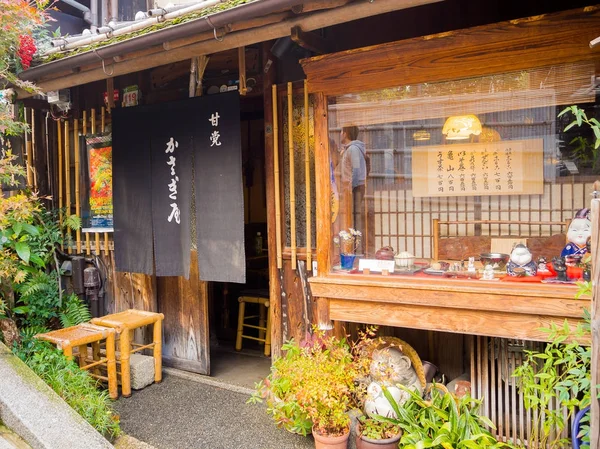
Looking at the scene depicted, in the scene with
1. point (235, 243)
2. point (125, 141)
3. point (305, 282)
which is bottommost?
point (305, 282)

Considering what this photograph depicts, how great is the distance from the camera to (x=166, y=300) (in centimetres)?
718

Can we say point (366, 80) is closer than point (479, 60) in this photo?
No

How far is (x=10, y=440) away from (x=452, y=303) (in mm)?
4061

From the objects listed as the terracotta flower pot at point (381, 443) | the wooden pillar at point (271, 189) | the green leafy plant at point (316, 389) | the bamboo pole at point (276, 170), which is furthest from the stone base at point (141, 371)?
the terracotta flower pot at point (381, 443)

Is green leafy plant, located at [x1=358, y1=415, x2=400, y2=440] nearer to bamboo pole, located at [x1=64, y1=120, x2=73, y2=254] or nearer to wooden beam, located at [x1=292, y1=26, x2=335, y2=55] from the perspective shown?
wooden beam, located at [x1=292, y1=26, x2=335, y2=55]

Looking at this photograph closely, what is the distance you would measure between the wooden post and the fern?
6929 millimetres

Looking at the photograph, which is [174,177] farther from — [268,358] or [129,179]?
[268,358]

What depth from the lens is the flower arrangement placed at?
515cm

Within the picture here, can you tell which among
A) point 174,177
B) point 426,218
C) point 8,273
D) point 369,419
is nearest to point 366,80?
point 426,218

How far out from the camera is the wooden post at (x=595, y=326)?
8.89 ft

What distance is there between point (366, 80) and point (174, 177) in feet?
9.68

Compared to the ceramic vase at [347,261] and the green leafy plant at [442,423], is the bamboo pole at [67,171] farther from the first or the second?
the green leafy plant at [442,423]

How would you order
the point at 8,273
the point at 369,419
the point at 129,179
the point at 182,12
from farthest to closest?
the point at 129,179
the point at 8,273
the point at 182,12
the point at 369,419

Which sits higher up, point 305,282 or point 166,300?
point 305,282
